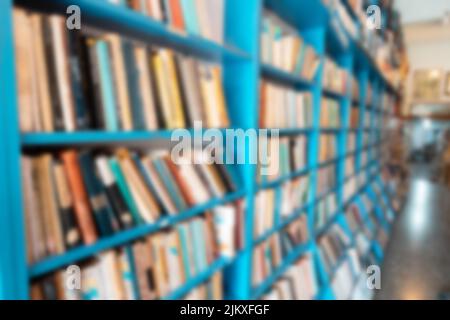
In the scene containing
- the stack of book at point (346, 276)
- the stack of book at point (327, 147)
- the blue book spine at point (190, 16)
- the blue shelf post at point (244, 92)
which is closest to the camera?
the blue book spine at point (190, 16)

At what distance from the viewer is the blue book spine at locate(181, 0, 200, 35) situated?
998 mm

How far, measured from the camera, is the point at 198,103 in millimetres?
1074

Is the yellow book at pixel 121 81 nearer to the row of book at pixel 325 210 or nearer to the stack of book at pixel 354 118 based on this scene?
the row of book at pixel 325 210

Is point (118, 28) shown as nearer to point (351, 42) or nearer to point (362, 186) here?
point (351, 42)

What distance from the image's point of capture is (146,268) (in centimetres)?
92

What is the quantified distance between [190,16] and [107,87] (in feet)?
1.42

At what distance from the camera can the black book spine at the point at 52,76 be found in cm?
67

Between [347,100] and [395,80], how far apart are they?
7.51 ft

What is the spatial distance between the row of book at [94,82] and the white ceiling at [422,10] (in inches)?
71.7

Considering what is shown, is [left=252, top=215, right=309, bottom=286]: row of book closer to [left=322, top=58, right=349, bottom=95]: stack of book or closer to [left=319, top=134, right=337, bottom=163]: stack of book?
[left=319, top=134, right=337, bottom=163]: stack of book

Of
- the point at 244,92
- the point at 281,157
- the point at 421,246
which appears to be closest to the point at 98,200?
the point at 244,92

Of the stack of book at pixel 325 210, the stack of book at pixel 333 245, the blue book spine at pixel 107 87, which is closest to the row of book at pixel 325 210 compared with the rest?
the stack of book at pixel 325 210

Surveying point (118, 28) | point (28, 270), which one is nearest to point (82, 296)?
point (28, 270)

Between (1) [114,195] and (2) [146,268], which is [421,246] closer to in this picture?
(2) [146,268]
